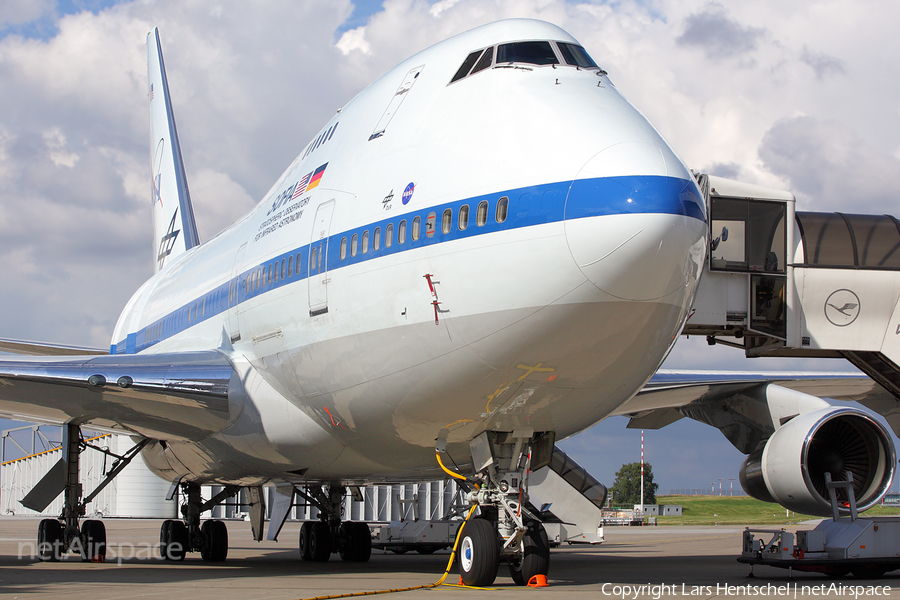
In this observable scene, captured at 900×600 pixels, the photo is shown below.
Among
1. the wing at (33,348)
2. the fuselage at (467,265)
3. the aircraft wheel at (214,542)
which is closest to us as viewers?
the fuselage at (467,265)

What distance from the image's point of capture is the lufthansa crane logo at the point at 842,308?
11.7m

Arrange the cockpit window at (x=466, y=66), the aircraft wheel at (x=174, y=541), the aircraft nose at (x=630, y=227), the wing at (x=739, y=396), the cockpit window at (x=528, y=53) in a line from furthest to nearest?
1. the aircraft wheel at (x=174, y=541)
2. the wing at (x=739, y=396)
3. the cockpit window at (x=466, y=66)
4. the cockpit window at (x=528, y=53)
5. the aircraft nose at (x=630, y=227)

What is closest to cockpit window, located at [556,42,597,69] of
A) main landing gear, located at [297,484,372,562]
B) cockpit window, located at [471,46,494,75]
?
cockpit window, located at [471,46,494,75]

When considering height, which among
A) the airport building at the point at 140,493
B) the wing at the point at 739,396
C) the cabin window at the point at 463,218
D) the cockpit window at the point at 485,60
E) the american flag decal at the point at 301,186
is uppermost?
the cockpit window at the point at 485,60

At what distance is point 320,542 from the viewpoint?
16109 mm

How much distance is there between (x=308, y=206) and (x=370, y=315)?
2.34m

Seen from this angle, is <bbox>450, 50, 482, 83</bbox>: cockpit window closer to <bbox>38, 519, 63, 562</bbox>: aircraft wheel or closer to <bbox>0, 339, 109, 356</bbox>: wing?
<bbox>38, 519, 63, 562</bbox>: aircraft wheel

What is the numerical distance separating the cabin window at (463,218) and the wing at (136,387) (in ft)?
14.7

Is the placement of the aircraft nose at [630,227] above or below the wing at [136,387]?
above

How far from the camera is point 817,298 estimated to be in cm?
1162

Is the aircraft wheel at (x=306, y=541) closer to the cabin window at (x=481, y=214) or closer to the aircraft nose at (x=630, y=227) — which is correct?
the cabin window at (x=481, y=214)

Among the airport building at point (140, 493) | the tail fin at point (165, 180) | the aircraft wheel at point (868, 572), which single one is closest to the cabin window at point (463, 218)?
the aircraft wheel at point (868, 572)

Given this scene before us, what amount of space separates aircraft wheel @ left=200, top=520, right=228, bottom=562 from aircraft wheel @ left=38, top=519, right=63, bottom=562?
232cm

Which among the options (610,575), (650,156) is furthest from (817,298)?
(650,156)
